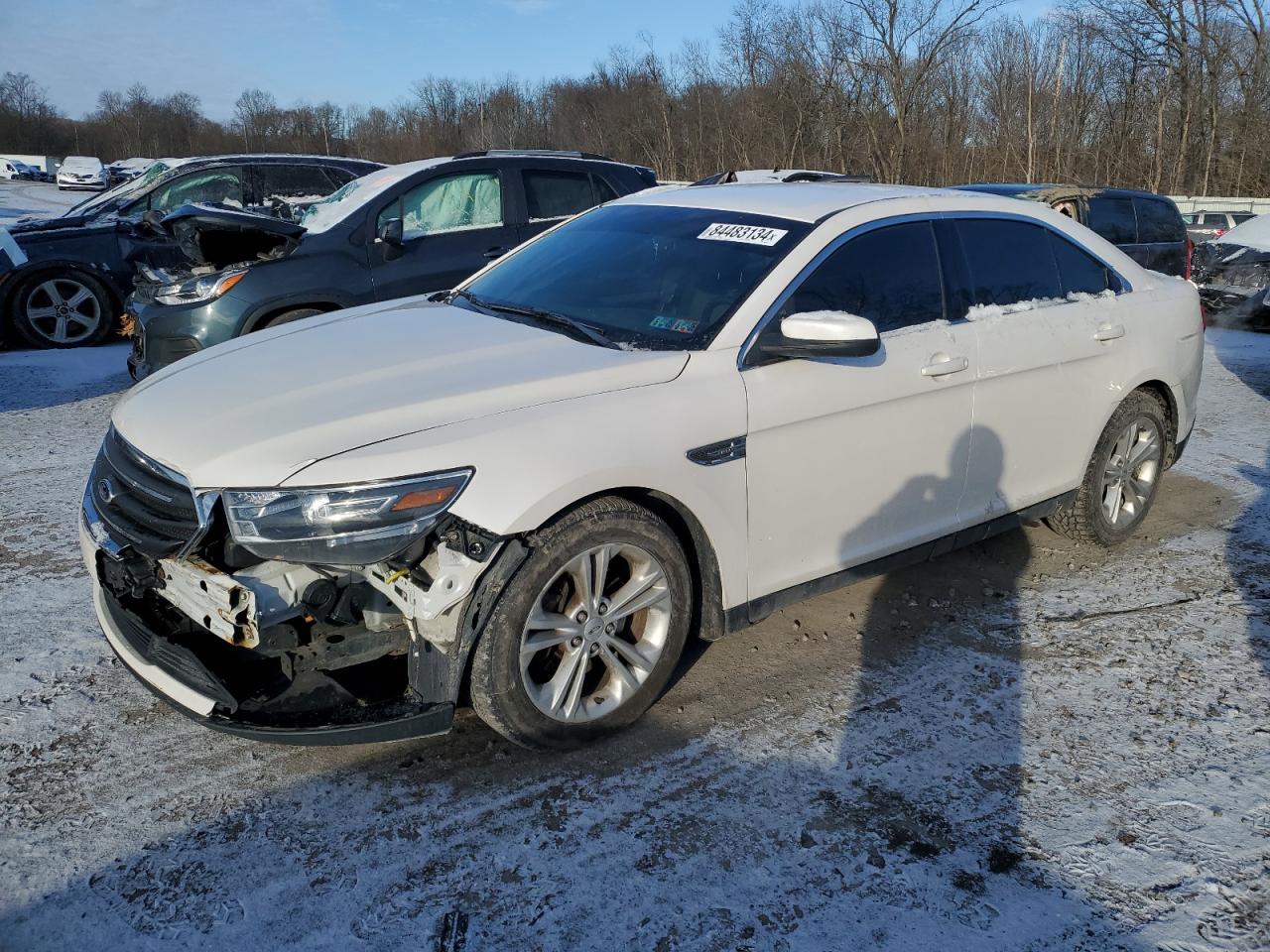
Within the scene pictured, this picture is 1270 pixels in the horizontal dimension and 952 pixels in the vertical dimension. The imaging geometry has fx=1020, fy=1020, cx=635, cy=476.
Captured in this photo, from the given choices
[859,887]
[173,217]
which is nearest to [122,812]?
[859,887]

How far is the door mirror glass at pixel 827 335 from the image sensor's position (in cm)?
343

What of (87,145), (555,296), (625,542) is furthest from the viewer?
(87,145)

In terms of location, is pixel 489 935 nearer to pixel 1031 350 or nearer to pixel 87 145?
pixel 1031 350

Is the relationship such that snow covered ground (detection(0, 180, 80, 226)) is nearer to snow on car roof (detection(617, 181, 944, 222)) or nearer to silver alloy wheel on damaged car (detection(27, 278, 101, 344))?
silver alloy wheel on damaged car (detection(27, 278, 101, 344))

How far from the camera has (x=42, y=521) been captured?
531 cm

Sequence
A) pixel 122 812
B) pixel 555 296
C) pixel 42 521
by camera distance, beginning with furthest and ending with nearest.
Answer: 1. pixel 42 521
2. pixel 555 296
3. pixel 122 812

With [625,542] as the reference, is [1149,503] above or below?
below

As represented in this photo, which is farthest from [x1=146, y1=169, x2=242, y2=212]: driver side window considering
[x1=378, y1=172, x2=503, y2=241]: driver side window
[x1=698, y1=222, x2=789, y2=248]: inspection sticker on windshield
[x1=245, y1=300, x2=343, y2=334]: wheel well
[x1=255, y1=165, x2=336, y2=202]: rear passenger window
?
[x1=698, y1=222, x2=789, y2=248]: inspection sticker on windshield

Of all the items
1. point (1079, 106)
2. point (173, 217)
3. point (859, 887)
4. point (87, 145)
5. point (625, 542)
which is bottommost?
point (859, 887)

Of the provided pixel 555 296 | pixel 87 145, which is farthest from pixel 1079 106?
pixel 87 145

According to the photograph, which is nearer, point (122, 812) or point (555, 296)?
point (122, 812)

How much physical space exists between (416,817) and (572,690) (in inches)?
23.8

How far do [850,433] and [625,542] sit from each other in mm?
1050

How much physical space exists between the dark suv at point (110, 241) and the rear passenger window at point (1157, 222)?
8708mm
